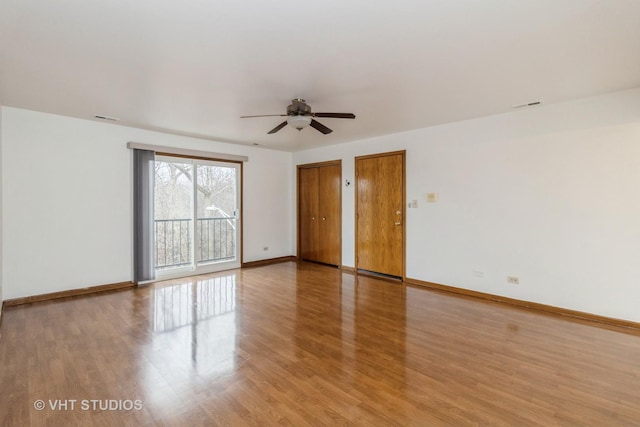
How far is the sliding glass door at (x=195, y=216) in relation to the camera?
17.3ft

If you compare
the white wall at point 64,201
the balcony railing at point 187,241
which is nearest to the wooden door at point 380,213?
the balcony railing at point 187,241

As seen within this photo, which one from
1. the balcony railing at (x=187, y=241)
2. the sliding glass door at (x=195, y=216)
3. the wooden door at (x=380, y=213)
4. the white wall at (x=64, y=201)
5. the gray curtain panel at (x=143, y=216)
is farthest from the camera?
the balcony railing at (x=187, y=241)

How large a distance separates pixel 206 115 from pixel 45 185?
2281mm

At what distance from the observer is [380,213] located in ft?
17.7

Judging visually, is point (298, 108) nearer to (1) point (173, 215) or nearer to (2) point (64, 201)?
(1) point (173, 215)

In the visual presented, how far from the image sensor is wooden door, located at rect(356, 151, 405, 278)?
5137 millimetres

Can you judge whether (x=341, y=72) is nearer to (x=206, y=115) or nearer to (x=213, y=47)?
(x=213, y=47)

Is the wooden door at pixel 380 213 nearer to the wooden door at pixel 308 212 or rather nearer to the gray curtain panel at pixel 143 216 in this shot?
the wooden door at pixel 308 212

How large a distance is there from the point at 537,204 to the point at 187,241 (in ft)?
17.5

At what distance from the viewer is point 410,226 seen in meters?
4.99

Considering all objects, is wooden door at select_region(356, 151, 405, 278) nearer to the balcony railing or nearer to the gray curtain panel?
the balcony railing

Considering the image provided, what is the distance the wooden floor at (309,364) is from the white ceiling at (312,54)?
8.00 feet

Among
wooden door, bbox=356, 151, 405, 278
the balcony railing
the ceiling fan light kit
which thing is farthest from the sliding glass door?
the ceiling fan light kit

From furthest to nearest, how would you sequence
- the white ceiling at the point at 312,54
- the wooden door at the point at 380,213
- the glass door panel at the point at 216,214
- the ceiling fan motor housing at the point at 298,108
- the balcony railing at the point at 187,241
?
1. the glass door panel at the point at 216,214
2. the balcony railing at the point at 187,241
3. the wooden door at the point at 380,213
4. the ceiling fan motor housing at the point at 298,108
5. the white ceiling at the point at 312,54
